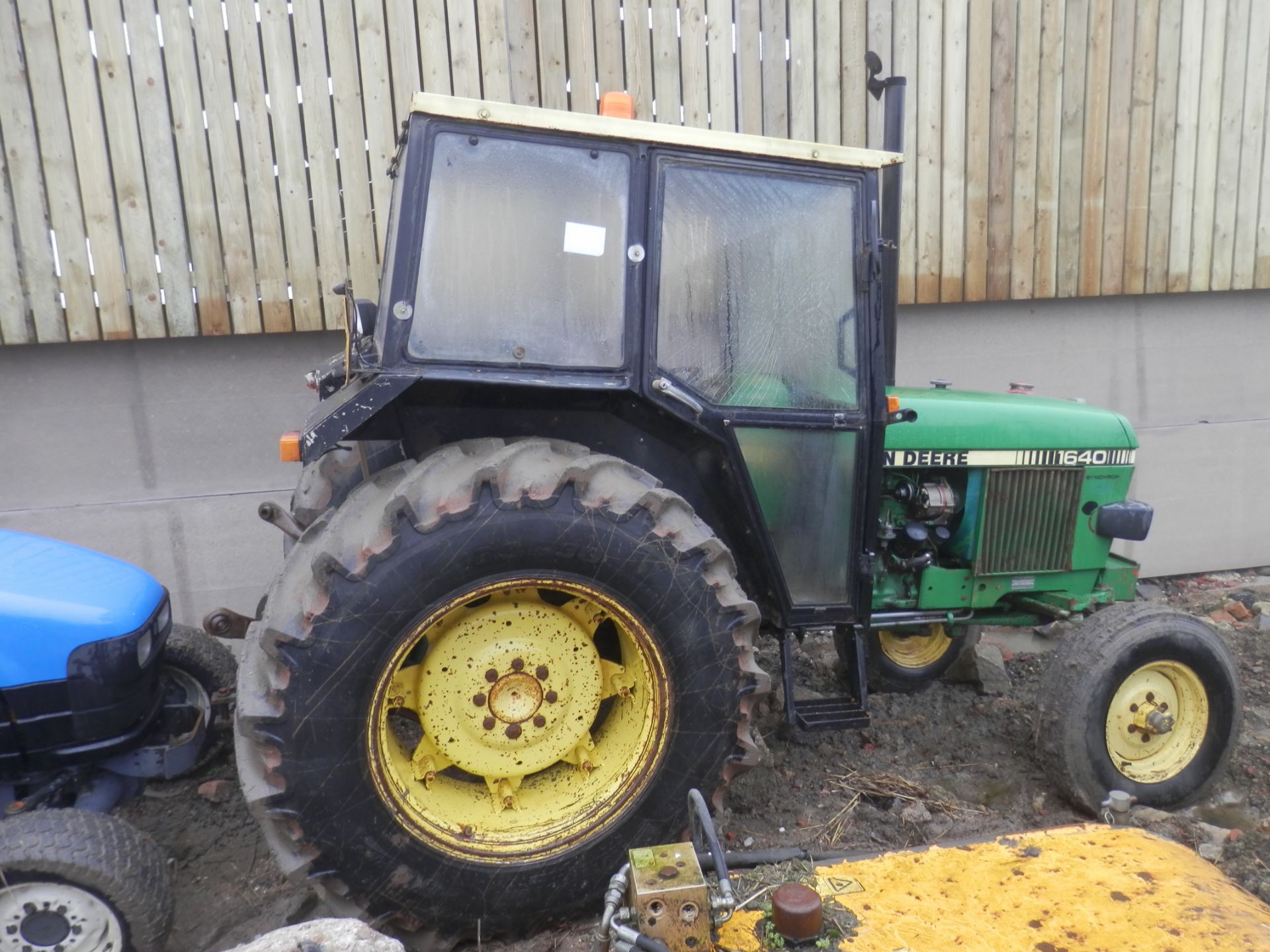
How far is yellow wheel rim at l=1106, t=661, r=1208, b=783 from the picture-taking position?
2785 millimetres

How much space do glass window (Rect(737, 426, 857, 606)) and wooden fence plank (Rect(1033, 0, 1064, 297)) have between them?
105 inches

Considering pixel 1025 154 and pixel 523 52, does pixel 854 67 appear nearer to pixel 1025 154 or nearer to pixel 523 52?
pixel 1025 154

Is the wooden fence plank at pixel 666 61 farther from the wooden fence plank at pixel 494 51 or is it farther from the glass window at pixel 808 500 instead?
the glass window at pixel 808 500

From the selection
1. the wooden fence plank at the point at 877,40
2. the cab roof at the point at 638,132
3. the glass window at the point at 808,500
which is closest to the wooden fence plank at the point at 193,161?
the cab roof at the point at 638,132

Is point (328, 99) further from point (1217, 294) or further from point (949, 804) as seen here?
point (1217, 294)

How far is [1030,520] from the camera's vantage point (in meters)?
3.09

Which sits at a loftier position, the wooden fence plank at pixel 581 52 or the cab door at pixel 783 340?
the wooden fence plank at pixel 581 52

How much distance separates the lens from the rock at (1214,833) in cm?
254

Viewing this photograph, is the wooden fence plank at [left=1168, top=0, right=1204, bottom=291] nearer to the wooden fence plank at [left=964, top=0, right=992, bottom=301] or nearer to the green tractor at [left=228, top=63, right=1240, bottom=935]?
the wooden fence plank at [left=964, top=0, right=992, bottom=301]

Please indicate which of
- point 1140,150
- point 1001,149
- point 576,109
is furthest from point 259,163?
point 1140,150

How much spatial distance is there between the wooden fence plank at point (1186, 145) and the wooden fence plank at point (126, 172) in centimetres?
519

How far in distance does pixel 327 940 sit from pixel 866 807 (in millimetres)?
1803

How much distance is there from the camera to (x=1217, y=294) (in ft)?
16.3

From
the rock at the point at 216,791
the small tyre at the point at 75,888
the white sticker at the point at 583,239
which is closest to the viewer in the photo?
the small tyre at the point at 75,888
